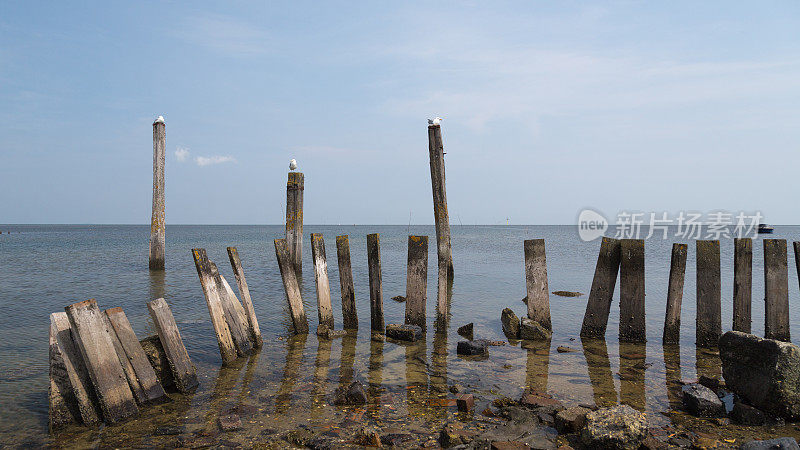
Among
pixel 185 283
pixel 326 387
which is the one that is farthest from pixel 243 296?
pixel 185 283

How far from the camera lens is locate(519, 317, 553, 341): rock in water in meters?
8.64

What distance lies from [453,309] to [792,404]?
24.5ft

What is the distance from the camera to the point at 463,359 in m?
7.44

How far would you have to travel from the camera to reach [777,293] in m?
7.92

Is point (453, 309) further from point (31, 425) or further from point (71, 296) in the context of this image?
point (71, 296)

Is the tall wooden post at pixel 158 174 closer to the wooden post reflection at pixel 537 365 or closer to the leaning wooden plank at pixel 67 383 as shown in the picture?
the leaning wooden plank at pixel 67 383

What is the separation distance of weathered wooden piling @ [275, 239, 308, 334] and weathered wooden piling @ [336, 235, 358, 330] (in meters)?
0.85

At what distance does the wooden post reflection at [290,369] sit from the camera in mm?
5609

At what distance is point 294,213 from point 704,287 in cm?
1014

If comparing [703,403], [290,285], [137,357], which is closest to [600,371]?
[703,403]

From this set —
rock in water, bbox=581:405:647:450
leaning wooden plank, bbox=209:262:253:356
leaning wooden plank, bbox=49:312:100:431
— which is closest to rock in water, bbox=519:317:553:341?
rock in water, bbox=581:405:647:450

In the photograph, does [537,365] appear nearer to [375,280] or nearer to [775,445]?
[375,280]

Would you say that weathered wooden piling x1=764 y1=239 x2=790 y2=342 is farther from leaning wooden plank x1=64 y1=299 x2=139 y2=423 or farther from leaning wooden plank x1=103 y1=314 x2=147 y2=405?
leaning wooden plank x1=64 y1=299 x2=139 y2=423

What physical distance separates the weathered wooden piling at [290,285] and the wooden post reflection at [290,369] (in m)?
0.24
